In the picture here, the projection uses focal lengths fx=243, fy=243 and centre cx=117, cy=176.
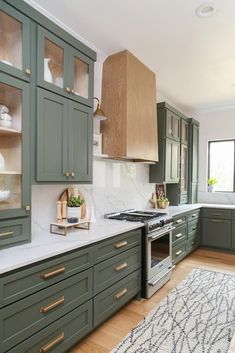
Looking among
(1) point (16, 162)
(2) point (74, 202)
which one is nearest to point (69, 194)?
(2) point (74, 202)

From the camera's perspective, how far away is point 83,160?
7.57 feet

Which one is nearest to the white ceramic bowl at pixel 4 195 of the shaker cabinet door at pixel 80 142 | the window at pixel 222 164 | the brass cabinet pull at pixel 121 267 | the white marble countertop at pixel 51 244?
the white marble countertop at pixel 51 244

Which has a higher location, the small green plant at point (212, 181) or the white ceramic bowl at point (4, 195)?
the small green plant at point (212, 181)

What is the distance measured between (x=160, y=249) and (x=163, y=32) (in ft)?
8.22

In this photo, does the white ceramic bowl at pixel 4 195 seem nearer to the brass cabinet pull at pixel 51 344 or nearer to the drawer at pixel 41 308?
the drawer at pixel 41 308

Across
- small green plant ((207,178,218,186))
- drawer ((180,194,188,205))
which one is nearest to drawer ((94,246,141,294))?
drawer ((180,194,188,205))

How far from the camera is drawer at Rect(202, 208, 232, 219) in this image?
178 inches

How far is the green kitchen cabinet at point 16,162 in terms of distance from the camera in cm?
171

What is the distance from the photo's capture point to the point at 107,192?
3.17m

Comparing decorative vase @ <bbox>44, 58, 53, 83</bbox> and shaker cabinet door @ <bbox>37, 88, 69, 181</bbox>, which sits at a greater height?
decorative vase @ <bbox>44, 58, 53, 83</bbox>

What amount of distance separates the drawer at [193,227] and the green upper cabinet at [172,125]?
1527mm

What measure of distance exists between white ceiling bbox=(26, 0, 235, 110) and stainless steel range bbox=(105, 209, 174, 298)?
205 centimetres

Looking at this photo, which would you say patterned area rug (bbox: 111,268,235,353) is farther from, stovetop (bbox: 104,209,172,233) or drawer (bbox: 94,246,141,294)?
stovetop (bbox: 104,209,172,233)

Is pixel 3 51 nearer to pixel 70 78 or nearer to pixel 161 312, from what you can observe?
pixel 70 78
